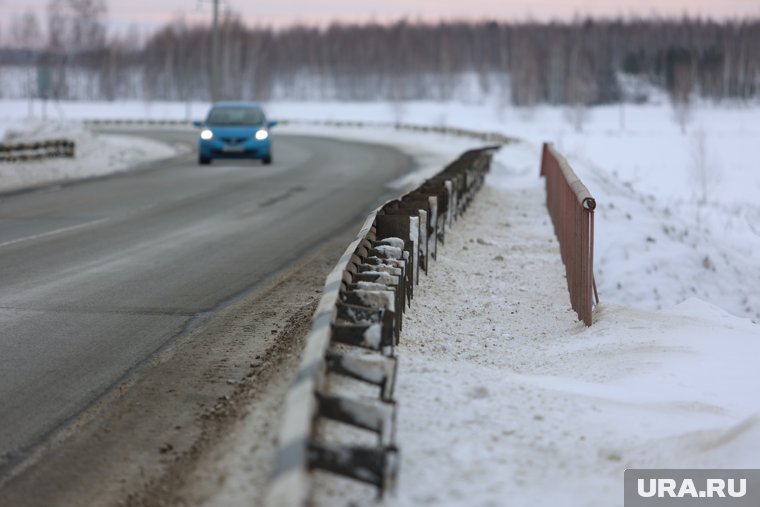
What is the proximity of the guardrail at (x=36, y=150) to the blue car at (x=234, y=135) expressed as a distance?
4583 millimetres

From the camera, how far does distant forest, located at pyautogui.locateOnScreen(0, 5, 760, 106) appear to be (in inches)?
5384

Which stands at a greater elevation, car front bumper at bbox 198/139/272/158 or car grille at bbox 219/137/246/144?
car grille at bbox 219/137/246/144

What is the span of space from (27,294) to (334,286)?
14.3 feet

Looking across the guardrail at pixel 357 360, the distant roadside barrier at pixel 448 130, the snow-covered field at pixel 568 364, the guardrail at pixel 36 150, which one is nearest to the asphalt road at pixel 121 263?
the guardrail at pixel 357 360

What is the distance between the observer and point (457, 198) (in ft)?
53.6

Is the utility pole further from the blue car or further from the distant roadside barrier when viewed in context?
the blue car

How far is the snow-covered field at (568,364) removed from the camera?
5262 mm

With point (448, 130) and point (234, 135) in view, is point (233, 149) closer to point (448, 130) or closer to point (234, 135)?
point (234, 135)

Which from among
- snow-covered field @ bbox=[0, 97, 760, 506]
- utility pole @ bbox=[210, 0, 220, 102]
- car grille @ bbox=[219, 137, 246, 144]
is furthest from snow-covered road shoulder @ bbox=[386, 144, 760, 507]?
utility pole @ bbox=[210, 0, 220, 102]

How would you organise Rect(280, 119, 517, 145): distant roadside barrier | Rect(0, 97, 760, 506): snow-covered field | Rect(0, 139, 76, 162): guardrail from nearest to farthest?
Rect(0, 97, 760, 506): snow-covered field
Rect(0, 139, 76, 162): guardrail
Rect(280, 119, 517, 145): distant roadside barrier

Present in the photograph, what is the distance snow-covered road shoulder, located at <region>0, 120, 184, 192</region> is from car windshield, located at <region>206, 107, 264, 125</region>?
2.88 metres

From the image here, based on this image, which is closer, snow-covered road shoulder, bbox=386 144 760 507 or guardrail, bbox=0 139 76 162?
→ snow-covered road shoulder, bbox=386 144 760 507

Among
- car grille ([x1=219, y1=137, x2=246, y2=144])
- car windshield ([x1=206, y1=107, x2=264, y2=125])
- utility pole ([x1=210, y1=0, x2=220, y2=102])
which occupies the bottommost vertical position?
car grille ([x1=219, y1=137, x2=246, y2=144])

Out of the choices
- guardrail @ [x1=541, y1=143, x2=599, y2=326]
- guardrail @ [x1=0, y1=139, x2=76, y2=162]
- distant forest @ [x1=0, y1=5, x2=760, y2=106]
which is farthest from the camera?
distant forest @ [x1=0, y1=5, x2=760, y2=106]
